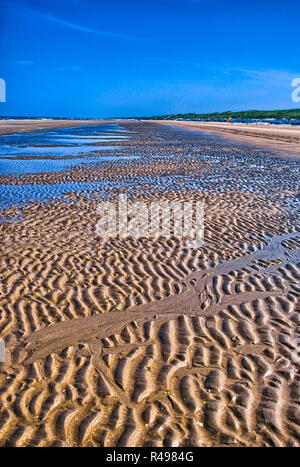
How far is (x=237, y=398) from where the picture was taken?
12.4ft

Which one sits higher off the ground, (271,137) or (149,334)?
(271,137)

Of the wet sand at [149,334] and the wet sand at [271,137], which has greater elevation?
the wet sand at [271,137]

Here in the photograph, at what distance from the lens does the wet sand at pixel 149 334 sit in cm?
346

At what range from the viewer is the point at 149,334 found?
490cm

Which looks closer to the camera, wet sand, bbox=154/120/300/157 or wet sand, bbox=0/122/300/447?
wet sand, bbox=0/122/300/447

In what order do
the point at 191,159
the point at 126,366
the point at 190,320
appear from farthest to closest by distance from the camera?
1. the point at 191,159
2. the point at 190,320
3. the point at 126,366

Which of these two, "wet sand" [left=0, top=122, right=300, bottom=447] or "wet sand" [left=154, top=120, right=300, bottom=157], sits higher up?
"wet sand" [left=154, top=120, right=300, bottom=157]

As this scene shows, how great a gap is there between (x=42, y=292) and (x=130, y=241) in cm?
290

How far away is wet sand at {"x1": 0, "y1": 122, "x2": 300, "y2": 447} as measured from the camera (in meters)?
3.46

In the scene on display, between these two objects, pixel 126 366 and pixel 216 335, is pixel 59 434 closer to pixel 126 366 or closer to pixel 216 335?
pixel 126 366

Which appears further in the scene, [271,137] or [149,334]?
[271,137]

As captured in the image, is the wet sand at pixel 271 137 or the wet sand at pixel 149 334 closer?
the wet sand at pixel 149 334
